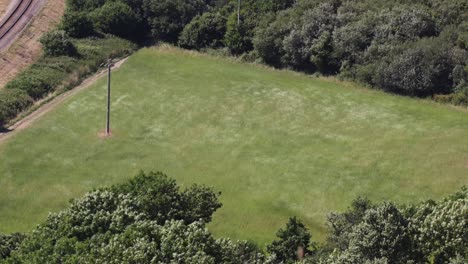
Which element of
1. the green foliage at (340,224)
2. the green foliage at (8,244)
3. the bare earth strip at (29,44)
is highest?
the bare earth strip at (29,44)

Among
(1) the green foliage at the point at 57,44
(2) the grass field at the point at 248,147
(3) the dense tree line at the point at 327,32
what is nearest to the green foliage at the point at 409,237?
(2) the grass field at the point at 248,147

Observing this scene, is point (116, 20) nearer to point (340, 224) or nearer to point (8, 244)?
point (8, 244)

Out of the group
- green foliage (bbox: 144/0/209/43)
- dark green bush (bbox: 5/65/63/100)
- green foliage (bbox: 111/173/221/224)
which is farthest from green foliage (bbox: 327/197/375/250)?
green foliage (bbox: 144/0/209/43)

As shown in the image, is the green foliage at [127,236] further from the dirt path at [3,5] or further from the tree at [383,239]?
the dirt path at [3,5]

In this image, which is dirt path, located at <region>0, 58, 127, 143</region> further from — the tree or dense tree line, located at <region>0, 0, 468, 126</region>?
the tree

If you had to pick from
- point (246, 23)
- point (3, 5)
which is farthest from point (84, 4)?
point (246, 23)
